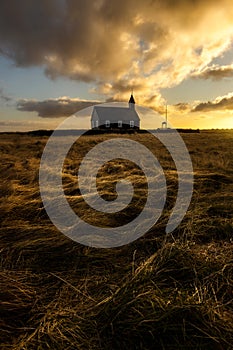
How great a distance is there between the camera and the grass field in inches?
63.4

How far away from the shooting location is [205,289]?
1898mm

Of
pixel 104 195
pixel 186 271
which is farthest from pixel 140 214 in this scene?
pixel 186 271

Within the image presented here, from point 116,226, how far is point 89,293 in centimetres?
143

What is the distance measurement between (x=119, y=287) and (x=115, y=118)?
2218 inches

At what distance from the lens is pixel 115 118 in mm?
56969

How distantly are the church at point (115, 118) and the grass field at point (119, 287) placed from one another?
53.5 meters

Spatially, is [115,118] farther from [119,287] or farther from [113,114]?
[119,287]

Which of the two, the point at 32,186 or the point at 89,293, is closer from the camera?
the point at 89,293

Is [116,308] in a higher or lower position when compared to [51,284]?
higher

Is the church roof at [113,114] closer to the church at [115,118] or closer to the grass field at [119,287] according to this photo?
the church at [115,118]

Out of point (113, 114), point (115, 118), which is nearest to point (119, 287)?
point (115, 118)

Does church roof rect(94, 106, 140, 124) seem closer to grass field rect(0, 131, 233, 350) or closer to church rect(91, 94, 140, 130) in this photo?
church rect(91, 94, 140, 130)

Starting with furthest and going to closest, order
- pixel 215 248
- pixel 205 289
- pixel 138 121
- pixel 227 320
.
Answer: pixel 138 121, pixel 215 248, pixel 205 289, pixel 227 320

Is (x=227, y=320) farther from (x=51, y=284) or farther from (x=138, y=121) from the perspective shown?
(x=138, y=121)
